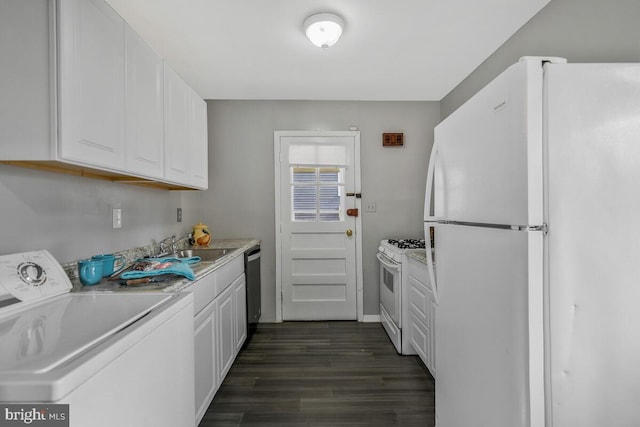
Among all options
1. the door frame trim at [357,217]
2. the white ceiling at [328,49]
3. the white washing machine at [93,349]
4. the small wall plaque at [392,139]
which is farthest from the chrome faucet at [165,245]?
the small wall plaque at [392,139]

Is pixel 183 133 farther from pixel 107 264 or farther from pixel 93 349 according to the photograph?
pixel 93 349

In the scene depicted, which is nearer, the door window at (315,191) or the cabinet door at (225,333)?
the cabinet door at (225,333)

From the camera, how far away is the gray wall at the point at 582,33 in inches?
56.9

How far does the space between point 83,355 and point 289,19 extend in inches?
81.1

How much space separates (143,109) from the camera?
5.34 ft

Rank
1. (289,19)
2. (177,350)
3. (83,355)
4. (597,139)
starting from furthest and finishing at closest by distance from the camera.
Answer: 1. (289,19)
2. (177,350)
3. (597,139)
4. (83,355)

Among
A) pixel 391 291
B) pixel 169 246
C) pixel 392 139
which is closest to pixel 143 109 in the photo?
pixel 169 246

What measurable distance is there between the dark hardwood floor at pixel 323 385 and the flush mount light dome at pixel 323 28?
93.2 inches

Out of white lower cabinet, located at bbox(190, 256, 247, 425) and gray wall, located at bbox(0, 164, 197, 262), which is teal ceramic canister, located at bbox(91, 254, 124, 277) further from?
white lower cabinet, located at bbox(190, 256, 247, 425)

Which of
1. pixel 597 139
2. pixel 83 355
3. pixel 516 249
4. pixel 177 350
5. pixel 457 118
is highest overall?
pixel 457 118

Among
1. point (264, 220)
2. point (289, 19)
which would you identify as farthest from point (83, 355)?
point (264, 220)

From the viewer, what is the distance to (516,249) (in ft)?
3.14

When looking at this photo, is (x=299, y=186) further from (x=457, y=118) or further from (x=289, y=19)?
(x=457, y=118)

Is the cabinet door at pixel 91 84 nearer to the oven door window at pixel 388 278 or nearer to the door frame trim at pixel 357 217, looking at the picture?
the door frame trim at pixel 357 217
